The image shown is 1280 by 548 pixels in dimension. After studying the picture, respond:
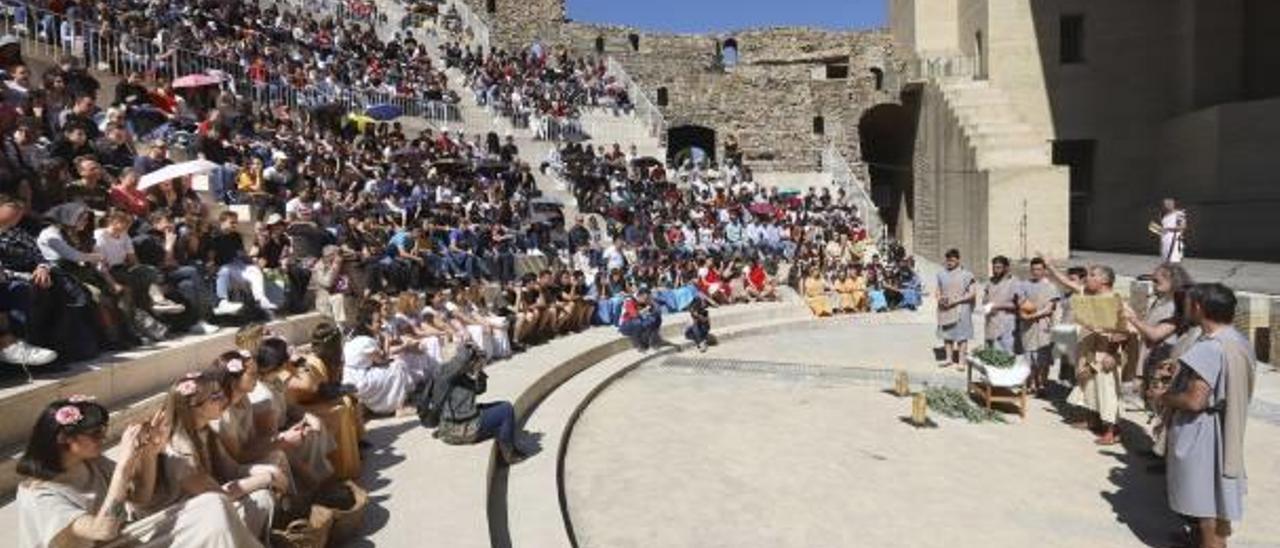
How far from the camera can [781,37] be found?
36.4 m

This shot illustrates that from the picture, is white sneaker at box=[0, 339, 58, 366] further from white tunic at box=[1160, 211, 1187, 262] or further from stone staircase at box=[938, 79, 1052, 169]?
stone staircase at box=[938, 79, 1052, 169]

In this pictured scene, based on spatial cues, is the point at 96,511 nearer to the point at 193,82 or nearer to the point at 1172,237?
the point at 193,82

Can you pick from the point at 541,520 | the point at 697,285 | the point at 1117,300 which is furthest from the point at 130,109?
the point at 1117,300

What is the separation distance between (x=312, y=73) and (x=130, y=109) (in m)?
8.97

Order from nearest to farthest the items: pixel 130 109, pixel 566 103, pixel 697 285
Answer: pixel 130 109
pixel 697 285
pixel 566 103

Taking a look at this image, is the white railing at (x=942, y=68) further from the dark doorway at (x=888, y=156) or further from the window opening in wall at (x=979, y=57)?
the dark doorway at (x=888, y=156)

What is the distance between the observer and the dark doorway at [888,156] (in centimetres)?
3228

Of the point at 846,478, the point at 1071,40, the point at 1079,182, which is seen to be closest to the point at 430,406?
the point at 846,478

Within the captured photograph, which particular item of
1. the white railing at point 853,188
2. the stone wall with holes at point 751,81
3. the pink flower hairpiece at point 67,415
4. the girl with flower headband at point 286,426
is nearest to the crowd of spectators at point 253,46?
the stone wall with holes at point 751,81

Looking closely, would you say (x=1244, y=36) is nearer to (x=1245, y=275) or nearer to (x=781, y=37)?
(x=1245, y=275)

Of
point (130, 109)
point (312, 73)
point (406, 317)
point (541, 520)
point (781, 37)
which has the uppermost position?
point (781, 37)

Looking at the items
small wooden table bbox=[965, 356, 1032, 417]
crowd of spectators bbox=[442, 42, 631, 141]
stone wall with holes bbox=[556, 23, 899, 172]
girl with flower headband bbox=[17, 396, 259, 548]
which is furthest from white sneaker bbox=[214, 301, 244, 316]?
stone wall with holes bbox=[556, 23, 899, 172]

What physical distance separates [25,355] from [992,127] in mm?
20661

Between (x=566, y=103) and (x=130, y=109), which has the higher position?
(x=566, y=103)
